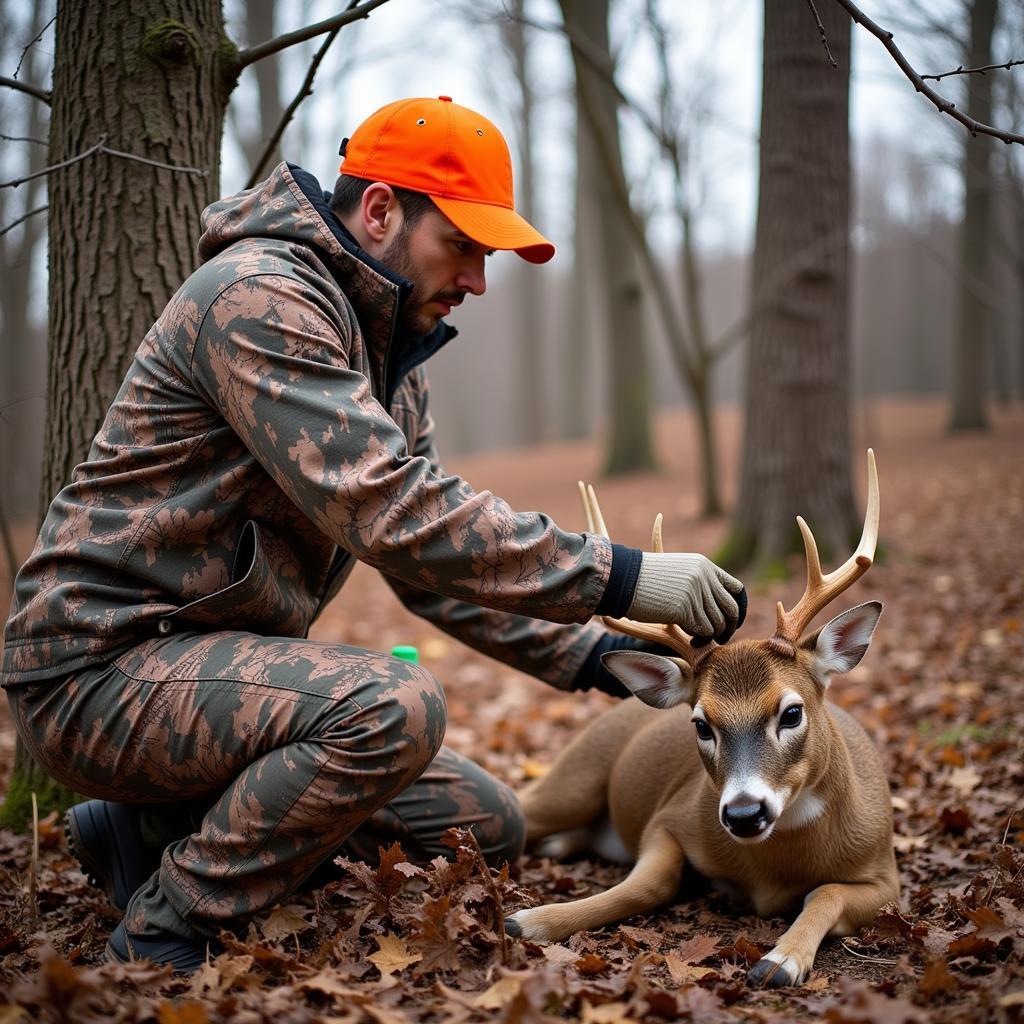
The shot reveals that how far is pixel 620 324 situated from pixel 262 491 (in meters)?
14.4

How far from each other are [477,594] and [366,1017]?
1.12 m

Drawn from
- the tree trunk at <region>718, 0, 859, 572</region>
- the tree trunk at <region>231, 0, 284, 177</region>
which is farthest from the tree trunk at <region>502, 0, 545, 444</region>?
the tree trunk at <region>718, 0, 859, 572</region>

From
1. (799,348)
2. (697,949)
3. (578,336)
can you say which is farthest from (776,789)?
(578,336)

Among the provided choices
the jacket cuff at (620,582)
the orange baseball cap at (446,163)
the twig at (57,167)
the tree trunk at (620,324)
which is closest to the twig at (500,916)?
the jacket cuff at (620,582)

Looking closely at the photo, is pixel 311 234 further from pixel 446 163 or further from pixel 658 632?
pixel 658 632

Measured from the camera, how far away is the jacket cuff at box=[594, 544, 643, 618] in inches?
120

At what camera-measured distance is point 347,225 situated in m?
3.40

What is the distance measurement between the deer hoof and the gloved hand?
0.95 meters

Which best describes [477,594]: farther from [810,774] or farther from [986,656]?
[986,656]

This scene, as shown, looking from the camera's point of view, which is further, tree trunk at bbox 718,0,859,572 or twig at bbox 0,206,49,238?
tree trunk at bbox 718,0,859,572

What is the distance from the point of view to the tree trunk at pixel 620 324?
1558cm

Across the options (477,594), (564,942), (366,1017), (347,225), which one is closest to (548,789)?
(564,942)

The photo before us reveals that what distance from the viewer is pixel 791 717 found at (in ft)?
11.2

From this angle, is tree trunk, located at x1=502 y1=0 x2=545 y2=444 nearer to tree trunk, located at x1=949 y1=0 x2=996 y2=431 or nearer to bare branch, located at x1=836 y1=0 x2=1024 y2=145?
tree trunk, located at x1=949 y1=0 x2=996 y2=431
